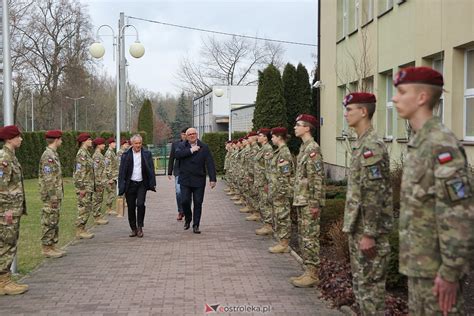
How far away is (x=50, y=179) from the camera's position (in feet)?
30.4

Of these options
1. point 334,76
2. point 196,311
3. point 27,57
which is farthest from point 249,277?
point 27,57

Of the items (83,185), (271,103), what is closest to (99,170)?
(83,185)

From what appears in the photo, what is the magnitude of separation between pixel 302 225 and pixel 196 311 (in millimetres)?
1822

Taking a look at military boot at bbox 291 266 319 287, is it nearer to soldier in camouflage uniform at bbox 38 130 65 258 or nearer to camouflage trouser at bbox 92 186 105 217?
soldier in camouflage uniform at bbox 38 130 65 258

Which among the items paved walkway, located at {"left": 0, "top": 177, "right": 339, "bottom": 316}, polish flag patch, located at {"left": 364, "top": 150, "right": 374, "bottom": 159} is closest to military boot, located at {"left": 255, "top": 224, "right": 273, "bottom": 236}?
paved walkway, located at {"left": 0, "top": 177, "right": 339, "bottom": 316}

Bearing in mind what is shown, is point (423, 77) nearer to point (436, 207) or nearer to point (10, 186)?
point (436, 207)

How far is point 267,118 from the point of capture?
1053 inches

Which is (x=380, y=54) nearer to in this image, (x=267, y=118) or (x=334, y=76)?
(x=334, y=76)

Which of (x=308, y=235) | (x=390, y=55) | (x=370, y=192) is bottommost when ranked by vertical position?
(x=308, y=235)

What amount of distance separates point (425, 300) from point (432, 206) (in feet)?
1.92

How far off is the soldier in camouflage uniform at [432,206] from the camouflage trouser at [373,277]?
1070 mm

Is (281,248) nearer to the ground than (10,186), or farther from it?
nearer to the ground

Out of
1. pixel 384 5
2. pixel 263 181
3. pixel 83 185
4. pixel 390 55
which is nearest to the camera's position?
pixel 83 185

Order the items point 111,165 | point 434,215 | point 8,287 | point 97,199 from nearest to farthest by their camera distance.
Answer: point 434,215 < point 8,287 < point 97,199 < point 111,165
